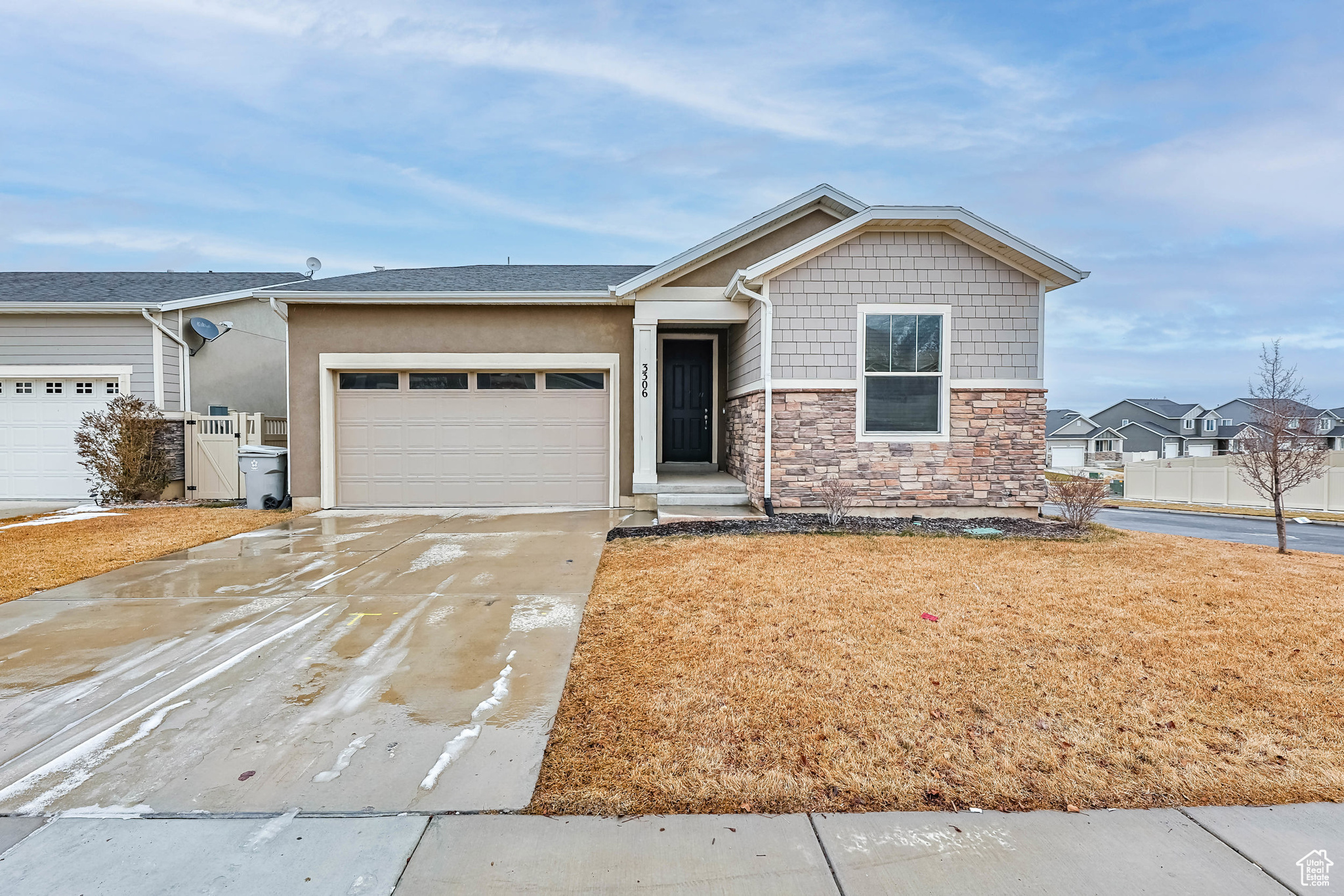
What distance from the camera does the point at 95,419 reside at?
1120 cm

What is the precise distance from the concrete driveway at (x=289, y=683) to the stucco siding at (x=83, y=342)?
7.60m

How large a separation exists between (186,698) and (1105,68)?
17.5m

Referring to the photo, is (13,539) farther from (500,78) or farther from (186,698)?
(500,78)

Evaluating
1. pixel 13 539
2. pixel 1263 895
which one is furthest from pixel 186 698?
pixel 13 539

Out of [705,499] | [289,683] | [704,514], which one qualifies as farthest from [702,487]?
[289,683]

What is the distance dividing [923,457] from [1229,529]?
932cm

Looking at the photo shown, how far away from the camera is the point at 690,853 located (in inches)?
85.4

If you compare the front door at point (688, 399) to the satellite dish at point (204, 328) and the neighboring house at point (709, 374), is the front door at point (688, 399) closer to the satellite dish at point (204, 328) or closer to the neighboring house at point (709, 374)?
the neighboring house at point (709, 374)

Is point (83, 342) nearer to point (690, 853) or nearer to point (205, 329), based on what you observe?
point (205, 329)

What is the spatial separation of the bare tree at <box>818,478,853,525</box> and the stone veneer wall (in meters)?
0.08

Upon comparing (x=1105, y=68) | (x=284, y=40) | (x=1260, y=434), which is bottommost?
(x=1260, y=434)

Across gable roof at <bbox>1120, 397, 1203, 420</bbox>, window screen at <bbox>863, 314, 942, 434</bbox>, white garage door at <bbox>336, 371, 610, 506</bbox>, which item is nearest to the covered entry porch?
white garage door at <bbox>336, 371, 610, 506</bbox>

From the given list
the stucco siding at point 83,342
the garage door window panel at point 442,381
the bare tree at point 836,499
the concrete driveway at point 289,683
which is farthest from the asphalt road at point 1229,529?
the stucco siding at point 83,342

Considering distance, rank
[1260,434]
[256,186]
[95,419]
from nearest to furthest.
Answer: [1260,434] < [95,419] < [256,186]
